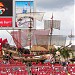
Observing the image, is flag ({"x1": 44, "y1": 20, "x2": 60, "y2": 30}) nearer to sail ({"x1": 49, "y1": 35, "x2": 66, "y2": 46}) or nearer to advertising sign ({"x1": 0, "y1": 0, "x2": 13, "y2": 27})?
sail ({"x1": 49, "y1": 35, "x2": 66, "y2": 46})

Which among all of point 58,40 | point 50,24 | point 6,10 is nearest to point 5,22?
point 6,10

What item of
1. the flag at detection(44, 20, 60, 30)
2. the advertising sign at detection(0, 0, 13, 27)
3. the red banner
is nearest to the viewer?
the advertising sign at detection(0, 0, 13, 27)

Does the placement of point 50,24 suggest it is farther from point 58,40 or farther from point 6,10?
point 6,10

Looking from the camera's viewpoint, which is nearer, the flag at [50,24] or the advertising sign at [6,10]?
the advertising sign at [6,10]

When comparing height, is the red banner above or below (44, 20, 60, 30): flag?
above

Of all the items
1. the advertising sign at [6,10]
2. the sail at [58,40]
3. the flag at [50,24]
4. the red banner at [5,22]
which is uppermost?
the advertising sign at [6,10]

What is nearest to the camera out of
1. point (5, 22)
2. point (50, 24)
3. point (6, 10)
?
point (6, 10)

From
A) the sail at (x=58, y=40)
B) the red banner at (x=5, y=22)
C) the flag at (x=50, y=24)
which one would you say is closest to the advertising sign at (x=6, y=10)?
the red banner at (x=5, y=22)

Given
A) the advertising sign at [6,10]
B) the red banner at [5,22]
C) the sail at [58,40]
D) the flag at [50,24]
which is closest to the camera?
the advertising sign at [6,10]

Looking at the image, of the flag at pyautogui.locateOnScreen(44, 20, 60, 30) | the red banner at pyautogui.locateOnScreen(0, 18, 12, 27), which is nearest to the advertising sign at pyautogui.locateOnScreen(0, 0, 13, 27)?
the red banner at pyautogui.locateOnScreen(0, 18, 12, 27)

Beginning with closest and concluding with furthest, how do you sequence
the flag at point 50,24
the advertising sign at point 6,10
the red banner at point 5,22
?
the advertising sign at point 6,10, the red banner at point 5,22, the flag at point 50,24

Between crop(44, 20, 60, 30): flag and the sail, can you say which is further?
the sail

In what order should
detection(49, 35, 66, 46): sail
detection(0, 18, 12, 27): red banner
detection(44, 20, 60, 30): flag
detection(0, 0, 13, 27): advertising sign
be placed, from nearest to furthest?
detection(0, 0, 13, 27): advertising sign
detection(0, 18, 12, 27): red banner
detection(44, 20, 60, 30): flag
detection(49, 35, 66, 46): sail

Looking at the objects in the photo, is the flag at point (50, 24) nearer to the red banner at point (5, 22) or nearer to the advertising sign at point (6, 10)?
the red banner at point (5, 22)
